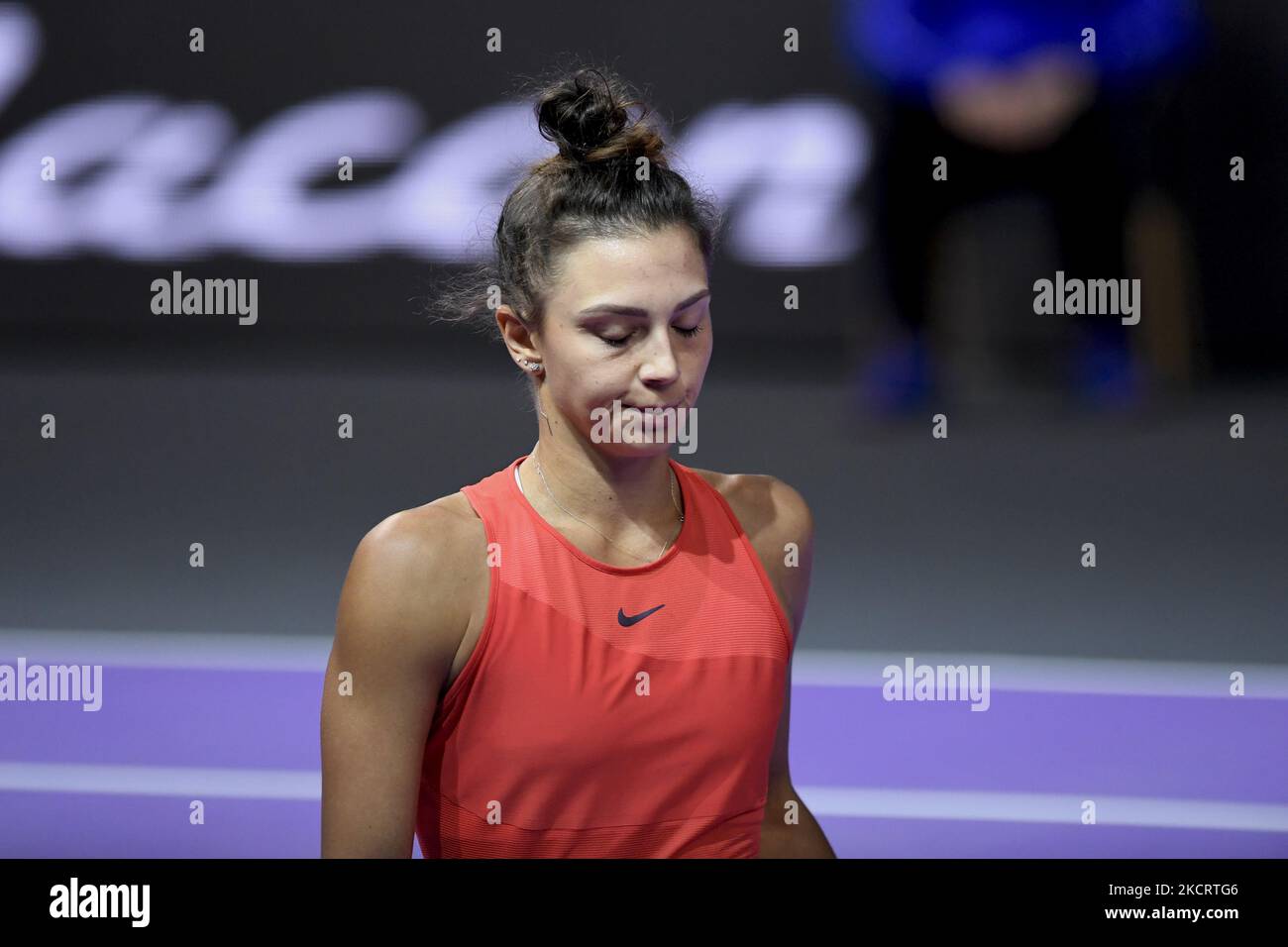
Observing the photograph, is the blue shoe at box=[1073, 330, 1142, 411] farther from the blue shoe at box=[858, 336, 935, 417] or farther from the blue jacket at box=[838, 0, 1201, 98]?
the blue jacket at box=[838, 0, 1201, 98]

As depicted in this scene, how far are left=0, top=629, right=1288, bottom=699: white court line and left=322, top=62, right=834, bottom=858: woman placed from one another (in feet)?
6.78

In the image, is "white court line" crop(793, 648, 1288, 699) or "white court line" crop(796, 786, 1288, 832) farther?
"white court line" crop(793, 648, 1288, 699)

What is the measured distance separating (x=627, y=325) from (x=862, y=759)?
2202 mm

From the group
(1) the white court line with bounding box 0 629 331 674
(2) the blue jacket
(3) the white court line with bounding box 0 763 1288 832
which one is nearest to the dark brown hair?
(3) the white court line with bounding box 0 763 1288 832

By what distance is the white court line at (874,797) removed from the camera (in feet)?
11.3

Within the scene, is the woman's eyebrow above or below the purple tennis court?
above

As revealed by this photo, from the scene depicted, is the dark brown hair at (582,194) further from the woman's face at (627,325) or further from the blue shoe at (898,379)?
the blue shoe at (898,379)

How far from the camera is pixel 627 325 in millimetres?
1839

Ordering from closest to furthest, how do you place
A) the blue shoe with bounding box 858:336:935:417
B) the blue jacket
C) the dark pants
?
the blue jacket < the dark pants < the blue shoe with bounding box 858:336:935:417

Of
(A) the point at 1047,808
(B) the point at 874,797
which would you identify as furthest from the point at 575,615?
(A) the point at 1047,808

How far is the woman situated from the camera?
1.81 m

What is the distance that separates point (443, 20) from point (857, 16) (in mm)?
1188

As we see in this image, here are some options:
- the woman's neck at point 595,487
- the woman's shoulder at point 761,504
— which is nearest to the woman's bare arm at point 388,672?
the woman's neck at point 595,487

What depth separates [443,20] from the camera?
379 centimetres
